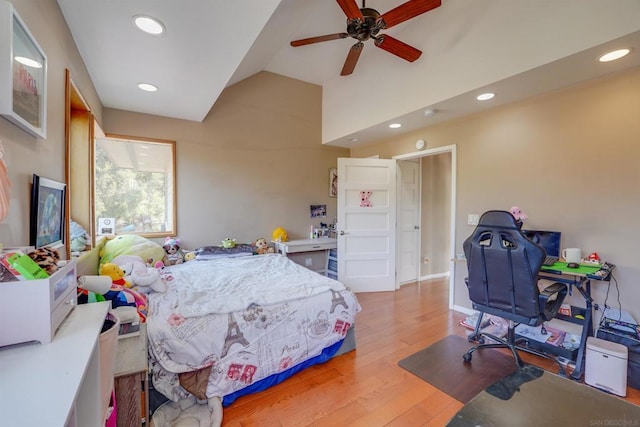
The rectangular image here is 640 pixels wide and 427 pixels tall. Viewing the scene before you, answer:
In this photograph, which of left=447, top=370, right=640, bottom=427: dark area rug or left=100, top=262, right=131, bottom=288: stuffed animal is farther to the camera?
left=100, top=262, right=131, bottom=288: stuffed animal

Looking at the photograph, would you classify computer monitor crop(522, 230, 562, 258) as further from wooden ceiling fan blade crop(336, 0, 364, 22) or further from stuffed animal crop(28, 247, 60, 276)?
stuffed animal crop(28, 247, 60, 276)

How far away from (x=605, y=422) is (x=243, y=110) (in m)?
4.33

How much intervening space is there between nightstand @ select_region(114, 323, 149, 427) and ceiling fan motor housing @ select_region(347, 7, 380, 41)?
254 cm

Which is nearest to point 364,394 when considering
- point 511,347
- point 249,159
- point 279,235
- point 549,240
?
point 511,347

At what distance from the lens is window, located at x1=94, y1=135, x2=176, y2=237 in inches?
126

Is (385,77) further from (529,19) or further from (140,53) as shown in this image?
(140,53)

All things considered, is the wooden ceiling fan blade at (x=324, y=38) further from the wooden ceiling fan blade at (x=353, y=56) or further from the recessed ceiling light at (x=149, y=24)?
the recessed ceiling light at (x=149, y=24)

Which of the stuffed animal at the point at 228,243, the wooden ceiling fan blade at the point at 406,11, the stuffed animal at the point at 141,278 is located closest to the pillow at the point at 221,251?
the stuffed animal at the point at 228,243

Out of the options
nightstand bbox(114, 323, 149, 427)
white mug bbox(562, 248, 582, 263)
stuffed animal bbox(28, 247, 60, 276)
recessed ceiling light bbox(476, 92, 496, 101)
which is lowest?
nightstand bbox(114, 323, 149, 427)

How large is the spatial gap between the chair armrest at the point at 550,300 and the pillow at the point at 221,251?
10.2 feet

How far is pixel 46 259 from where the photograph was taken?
999 millimetres

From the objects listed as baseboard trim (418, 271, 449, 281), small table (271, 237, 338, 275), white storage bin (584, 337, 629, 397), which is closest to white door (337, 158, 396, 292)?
small table (271, 237, 338, 275)

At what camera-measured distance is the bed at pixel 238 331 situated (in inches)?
64.7

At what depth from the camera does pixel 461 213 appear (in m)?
3.36
